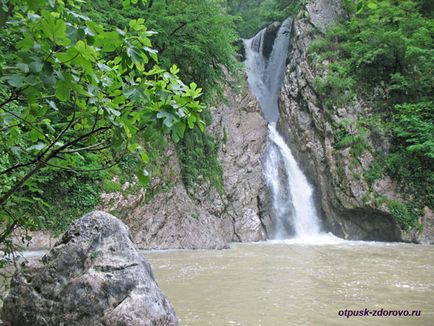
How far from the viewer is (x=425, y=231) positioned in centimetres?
1241

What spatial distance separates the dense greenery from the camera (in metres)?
13.4

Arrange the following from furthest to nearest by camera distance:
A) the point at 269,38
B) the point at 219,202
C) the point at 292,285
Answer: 1. the point at 269,38
2. the point at 219,202
3. the point at 292,285

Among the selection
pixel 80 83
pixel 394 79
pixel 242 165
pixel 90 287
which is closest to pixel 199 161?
pixel 242 165

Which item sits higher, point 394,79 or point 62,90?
point 394,79

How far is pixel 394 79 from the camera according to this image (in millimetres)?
14852

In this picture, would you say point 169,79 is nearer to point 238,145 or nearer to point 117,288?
point 117,288

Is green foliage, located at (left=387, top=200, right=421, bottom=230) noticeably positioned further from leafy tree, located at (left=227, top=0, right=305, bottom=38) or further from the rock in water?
the rock in water

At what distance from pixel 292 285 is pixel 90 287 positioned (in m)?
3.28

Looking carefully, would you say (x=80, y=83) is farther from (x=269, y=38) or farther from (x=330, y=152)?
(x=269, y=38)

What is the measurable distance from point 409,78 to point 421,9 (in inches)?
153

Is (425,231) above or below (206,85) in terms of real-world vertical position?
below

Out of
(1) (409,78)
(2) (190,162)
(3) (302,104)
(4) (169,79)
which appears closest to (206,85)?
(2) (190,162)

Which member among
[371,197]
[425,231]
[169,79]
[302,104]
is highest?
[302,104]

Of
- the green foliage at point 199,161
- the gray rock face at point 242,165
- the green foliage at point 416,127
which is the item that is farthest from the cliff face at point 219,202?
the green foliage at point 416,127
